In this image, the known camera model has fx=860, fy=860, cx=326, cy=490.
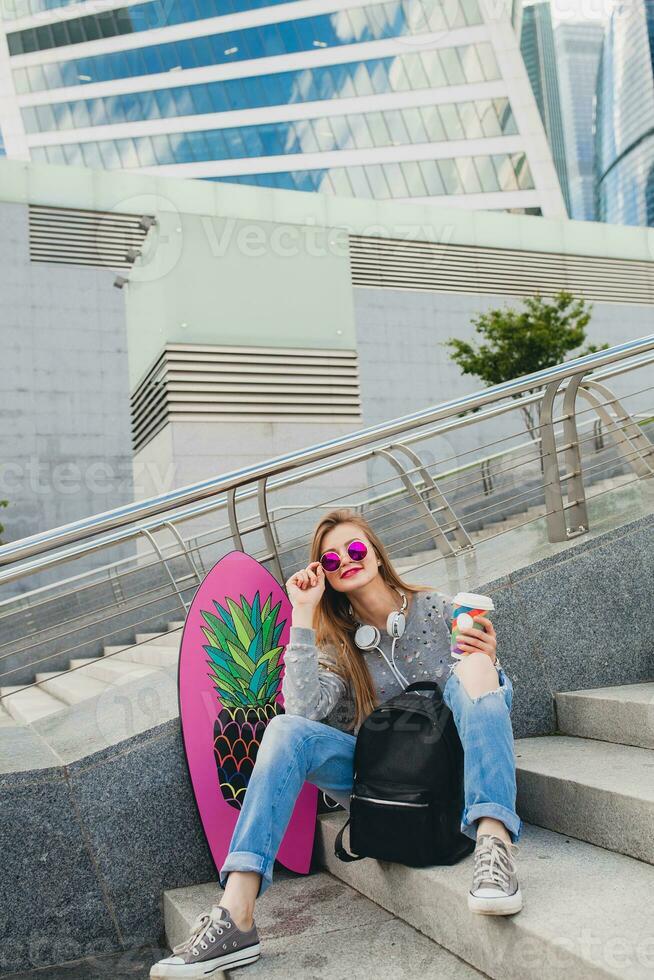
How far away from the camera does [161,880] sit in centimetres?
319

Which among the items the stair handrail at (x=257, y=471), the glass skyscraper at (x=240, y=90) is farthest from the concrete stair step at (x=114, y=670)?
the glass skyscraper at (x=240, y=90)

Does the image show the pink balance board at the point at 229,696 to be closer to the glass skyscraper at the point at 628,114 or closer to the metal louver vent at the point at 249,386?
the metal louver vent at the point at 249,386

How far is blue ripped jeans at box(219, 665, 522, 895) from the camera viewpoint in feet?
7.79

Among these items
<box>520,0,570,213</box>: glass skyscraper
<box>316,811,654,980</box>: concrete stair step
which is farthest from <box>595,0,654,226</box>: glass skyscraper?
<box>316,811,654,980</box>: concrete stair step

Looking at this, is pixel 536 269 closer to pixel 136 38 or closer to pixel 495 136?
pixel 495 136

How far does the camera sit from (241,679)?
3.31m

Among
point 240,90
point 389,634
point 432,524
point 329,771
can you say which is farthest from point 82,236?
point 329,771

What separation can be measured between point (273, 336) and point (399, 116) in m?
20.0

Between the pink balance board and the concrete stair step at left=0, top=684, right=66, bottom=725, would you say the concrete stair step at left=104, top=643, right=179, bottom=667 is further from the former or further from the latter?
the pink balance board

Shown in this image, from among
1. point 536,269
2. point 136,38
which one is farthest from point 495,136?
point 136,38

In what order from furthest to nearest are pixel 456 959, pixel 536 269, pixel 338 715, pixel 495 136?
1. pixel 495 136
2. pixel 536 269
3. pixel 338 715
4. pixel 456 959

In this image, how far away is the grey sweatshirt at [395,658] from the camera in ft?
9.28

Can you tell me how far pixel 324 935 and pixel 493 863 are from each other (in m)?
0.71

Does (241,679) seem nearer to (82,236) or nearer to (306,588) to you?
(306,588)
